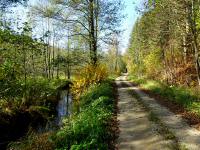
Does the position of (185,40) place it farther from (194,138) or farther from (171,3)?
(194,138)

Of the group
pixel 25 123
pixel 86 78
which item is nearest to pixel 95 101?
pixel 25 123

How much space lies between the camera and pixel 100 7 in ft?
103

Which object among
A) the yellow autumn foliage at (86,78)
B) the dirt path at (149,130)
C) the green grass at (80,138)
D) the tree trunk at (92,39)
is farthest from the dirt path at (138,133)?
the tree trunk at (92,39)

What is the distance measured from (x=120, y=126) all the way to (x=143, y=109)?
421cm

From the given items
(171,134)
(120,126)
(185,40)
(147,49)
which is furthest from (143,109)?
(147,49)

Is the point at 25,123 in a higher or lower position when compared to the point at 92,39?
lower

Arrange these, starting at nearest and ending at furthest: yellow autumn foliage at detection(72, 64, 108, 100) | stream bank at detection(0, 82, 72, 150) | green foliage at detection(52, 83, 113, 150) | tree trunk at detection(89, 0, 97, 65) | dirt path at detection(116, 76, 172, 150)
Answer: green foliage at detection(52, 83, 113, 150)
dirt path at detection(116, 76, 172, 150)
stream bank at detection(0, 82, 72, 150)
yellow autumn foliage at detection(72, 64, 108, 100)
tree trunk at detection(89, 0, 97, 65)

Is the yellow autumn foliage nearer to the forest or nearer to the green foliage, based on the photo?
the forest

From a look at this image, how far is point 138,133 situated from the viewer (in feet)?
40.9

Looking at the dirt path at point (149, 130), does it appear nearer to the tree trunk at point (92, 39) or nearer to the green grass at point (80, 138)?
the green grass at point (80, 138)

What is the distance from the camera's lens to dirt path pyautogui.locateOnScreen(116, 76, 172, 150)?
10.8 metres

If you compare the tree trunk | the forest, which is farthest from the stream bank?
the tree trunk

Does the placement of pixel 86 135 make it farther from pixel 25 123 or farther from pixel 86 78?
pixel 86 78

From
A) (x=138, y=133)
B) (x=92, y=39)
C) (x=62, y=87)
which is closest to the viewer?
(x=138, y=133)
